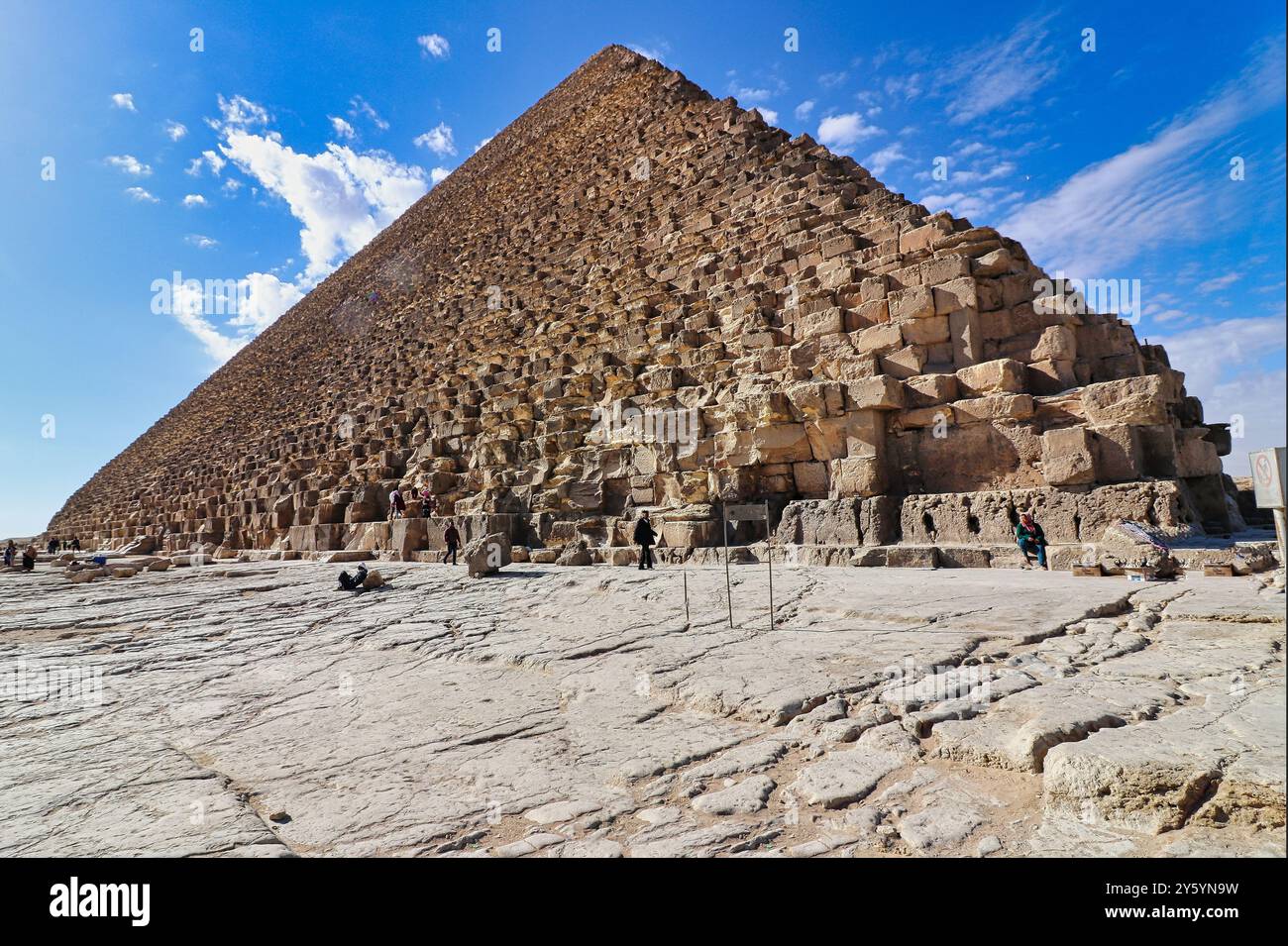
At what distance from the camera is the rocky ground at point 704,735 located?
165cm

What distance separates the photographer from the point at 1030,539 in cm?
592

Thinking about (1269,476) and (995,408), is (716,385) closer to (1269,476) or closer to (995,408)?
(995,408)

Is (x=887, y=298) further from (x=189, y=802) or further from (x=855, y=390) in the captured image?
(x=189, y=802)

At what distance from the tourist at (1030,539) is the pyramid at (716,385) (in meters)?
0.39

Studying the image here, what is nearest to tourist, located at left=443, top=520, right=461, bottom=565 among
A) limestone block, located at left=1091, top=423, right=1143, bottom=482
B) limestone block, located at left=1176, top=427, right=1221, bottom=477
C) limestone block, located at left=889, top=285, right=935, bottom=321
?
limestone block, located at left=889, top=285, right=935, bottom=321

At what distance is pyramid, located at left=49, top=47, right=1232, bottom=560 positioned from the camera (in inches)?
269

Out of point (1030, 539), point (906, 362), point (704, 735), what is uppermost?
point (906, 362)

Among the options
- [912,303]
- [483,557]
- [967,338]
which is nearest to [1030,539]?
[967,338]

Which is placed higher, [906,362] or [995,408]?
[906,362]

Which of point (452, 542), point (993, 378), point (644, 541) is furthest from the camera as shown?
point (452, 542)

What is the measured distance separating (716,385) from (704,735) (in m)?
7.62

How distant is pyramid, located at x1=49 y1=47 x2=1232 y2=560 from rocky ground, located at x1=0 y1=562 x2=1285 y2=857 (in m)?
2.59

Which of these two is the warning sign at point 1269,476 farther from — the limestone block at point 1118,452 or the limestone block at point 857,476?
the limestone block at point 857,476

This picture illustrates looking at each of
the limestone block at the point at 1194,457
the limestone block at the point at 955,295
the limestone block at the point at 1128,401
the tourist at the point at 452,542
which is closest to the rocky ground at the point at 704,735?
the limestone block at the point at 1128,401
